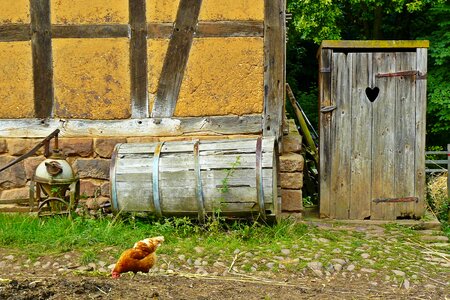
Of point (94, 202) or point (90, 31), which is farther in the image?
point (94, 202)

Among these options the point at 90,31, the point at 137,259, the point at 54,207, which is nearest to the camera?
the point at 137,259

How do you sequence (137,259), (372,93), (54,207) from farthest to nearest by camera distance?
(372,93), (54,207), (137,259)

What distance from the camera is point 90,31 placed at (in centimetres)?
685

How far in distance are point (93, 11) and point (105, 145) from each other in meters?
1.43

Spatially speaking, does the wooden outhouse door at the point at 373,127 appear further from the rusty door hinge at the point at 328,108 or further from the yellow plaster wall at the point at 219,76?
the yellow plaster wall at the point at 219,76

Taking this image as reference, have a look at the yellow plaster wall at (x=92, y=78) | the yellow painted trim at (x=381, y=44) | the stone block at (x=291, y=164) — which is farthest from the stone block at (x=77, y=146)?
the yellow painted trim at (x=381, y=44)

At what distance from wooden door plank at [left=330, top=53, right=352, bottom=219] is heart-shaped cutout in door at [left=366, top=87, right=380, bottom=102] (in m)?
0.24

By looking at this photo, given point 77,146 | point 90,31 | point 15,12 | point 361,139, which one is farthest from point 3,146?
point 361,139

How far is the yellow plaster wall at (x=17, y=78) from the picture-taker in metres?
6.93

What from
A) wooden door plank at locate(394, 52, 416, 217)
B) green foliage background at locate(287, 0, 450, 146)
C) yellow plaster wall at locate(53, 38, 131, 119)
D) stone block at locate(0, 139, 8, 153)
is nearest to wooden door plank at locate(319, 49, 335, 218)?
wooden door plank at locate(394, 52, 416, 217)

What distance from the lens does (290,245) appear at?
19.3ft

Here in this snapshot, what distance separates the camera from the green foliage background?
46.4ft

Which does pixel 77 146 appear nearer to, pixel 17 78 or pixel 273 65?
pixel 17 78

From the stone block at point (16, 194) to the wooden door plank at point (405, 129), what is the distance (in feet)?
13.5
